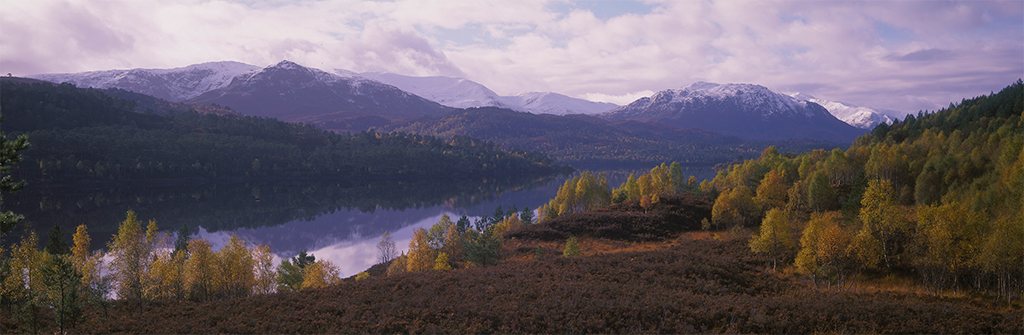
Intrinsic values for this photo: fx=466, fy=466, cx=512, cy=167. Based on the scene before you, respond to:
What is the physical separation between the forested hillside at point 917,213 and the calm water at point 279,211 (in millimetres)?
59455

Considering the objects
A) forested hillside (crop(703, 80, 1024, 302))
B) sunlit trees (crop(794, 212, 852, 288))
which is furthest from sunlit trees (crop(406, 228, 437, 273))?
sunlit trees (crop(794, 212, 852, 288))

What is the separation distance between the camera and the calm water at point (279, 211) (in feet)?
301

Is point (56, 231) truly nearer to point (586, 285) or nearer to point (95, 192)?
point (586, 285)

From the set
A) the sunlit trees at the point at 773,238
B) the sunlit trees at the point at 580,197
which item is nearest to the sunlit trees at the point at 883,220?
the sunlit trees at the point at 773,238

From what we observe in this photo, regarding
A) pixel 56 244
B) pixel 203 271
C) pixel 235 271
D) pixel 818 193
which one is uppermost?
pixel 818 193

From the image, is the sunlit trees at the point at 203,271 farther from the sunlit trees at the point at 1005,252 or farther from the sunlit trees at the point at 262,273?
the sunlit trees at the point at 1005,252

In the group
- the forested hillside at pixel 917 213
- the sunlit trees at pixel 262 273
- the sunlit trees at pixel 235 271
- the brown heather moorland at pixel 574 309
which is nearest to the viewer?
the brown heather moorland at pixel 574 309

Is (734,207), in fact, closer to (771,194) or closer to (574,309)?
(771,194)

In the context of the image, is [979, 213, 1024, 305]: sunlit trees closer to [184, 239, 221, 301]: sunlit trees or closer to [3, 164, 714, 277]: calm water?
[184, 239, 221, 301]: sunlit trees

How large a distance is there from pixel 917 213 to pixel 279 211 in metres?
132

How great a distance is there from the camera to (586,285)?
25609 mm

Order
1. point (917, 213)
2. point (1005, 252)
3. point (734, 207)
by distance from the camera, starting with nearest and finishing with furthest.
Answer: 1. point (1005, 252)
2. point (917, 213)
3. point (734, 207)

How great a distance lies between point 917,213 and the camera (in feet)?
119

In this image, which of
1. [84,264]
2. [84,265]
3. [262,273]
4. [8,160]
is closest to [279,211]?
[262,273]
